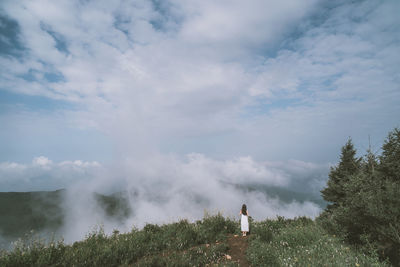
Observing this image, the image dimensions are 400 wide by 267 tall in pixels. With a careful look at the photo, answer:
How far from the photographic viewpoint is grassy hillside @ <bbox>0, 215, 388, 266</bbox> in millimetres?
5484

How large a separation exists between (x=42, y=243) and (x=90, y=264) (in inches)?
83.1

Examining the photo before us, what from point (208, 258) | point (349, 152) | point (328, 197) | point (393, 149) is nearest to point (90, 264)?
point (208, 258)

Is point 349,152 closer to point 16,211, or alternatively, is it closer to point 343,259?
point 343,259

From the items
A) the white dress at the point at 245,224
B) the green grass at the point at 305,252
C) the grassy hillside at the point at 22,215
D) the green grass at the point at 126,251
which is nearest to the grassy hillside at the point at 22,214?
the grassy hillside at the point at 22,215

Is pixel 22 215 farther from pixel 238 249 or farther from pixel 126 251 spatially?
pixel 238 249

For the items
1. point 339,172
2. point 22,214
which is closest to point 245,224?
point 339,172

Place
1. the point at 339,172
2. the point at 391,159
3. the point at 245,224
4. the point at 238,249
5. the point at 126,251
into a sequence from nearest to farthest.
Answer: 1. the point at 126,251
2. the point at 238,249
3. the point at 245,224
4. the point at 391,159
5. the point at 339,172

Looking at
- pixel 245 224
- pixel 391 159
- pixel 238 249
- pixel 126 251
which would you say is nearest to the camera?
pixel 126 251

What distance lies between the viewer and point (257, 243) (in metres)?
6.85

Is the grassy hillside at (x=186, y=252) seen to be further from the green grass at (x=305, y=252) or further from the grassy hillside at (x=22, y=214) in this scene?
the grassy hillside at (x=22, y=214)

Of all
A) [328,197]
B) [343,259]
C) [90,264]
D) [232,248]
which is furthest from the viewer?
[328,197]

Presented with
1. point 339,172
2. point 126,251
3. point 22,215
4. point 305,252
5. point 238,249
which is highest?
point 339,172

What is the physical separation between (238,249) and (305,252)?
7.63 ft

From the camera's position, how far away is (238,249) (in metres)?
7.12
